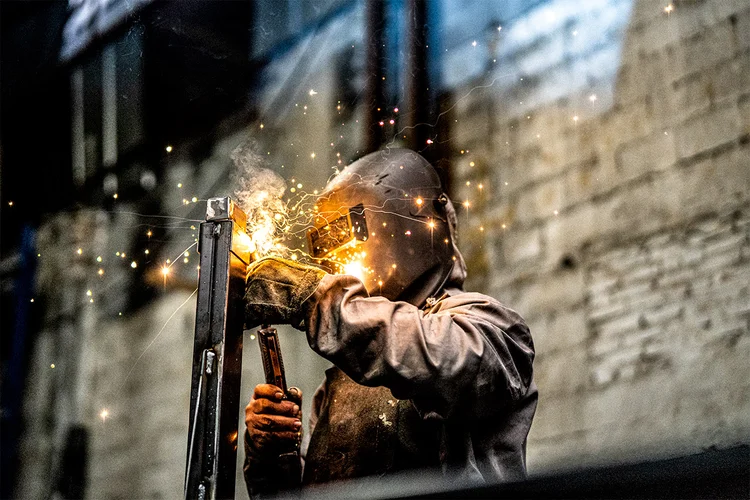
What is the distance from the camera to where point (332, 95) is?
349cm

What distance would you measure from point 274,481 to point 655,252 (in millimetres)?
1710

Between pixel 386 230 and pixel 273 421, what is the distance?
591 millimetres

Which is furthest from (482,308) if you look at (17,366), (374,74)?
(17,366)

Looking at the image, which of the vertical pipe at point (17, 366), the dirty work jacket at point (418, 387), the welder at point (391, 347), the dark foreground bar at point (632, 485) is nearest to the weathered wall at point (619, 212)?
the welder at point (391, 347)

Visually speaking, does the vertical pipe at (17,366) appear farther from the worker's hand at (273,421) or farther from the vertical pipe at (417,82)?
the worker's hand at (273,421)

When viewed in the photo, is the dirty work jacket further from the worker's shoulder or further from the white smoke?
the white smoke

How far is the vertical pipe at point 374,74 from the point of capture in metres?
3.23

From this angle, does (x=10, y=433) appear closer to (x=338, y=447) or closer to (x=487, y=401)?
(x=338, y=447)

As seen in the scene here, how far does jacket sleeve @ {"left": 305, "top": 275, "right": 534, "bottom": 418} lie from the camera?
2074 millimetres

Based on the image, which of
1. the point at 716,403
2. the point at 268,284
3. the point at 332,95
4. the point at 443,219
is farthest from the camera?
the point at 332,95

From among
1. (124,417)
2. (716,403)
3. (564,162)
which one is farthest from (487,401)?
(124,417)

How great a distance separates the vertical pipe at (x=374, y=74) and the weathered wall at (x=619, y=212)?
0.60 m

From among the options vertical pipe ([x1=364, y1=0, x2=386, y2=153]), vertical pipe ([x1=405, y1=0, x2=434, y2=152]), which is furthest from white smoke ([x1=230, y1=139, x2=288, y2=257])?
vertical pipe ([x1=405, y1=0, x2=434, y2=152])

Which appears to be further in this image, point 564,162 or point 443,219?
point 564,162
